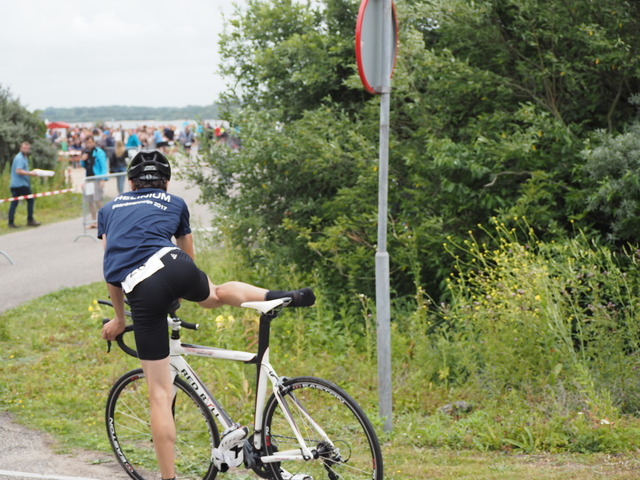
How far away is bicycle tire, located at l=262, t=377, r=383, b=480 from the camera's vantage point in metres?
4.29

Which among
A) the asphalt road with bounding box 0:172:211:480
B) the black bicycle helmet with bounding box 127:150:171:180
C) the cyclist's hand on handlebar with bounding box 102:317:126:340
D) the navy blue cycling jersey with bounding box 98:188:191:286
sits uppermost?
the black bicycle helmet with bounding box 127:150:171:180

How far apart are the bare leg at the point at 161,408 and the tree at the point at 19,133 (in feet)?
65.2

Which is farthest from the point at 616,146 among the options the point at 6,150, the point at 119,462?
the point at 6,150

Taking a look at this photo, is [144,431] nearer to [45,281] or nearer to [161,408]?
[161,408]

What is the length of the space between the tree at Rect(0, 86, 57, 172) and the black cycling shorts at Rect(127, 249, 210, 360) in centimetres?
1990

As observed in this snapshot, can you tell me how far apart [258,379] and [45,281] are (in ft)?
30.0

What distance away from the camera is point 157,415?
176 inches

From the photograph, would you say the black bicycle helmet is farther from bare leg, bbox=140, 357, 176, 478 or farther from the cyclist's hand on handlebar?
bare leg, bbox=140, 357, 176, 478

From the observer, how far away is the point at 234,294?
177 inches

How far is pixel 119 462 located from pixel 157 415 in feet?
3.49

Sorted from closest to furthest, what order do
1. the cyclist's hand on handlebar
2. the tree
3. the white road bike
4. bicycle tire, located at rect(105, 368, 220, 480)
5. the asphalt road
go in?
1. the white road bike
2. the cyclist's hand on handlebar
3. bicycle tire, located at rect(105, 368, 220, 480)
4. the asphalt road
5. the tree

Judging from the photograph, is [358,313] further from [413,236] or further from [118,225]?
[118,225]

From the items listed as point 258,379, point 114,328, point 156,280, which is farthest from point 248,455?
point 156,280

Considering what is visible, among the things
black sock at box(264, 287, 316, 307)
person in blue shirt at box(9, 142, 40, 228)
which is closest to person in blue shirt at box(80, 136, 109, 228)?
person in blue shirt at box(9, 142, 40, 228)
